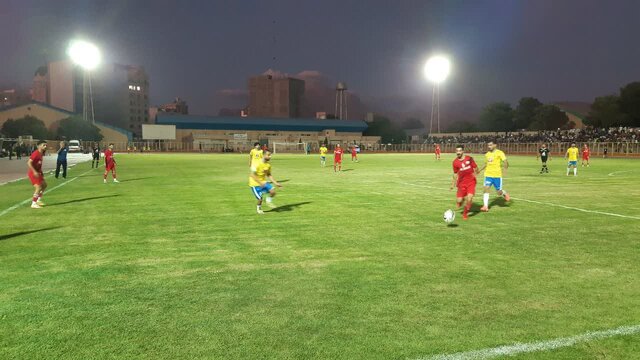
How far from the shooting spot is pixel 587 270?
712cm

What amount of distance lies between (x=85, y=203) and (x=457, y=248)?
12.2 meters

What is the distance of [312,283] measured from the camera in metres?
6.51

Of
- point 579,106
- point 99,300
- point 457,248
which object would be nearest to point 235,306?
point 99,300

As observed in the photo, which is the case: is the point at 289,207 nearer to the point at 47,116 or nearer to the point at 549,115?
the point at 47,116

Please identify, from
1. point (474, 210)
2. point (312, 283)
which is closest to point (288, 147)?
point (474, 210)

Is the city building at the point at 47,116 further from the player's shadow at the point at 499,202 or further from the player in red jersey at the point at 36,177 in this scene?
the player's shadow at the point at 499,202

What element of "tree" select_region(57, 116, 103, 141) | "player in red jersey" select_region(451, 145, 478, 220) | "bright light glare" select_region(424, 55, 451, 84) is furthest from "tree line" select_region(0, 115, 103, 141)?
"player in red jersey" select_region(451, 145, 478, 220)

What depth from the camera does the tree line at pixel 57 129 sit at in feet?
317

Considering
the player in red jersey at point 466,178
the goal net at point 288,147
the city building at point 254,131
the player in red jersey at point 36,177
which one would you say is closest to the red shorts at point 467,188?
the player in red jersey at point 466,178

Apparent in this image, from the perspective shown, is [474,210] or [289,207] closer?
[474,210]

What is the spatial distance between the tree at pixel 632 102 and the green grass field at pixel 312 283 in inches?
3797

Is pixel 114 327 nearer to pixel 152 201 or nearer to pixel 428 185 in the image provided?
pixel 152 201

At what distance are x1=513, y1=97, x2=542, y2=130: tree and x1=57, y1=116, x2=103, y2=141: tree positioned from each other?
119 m

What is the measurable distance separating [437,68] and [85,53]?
188ft
